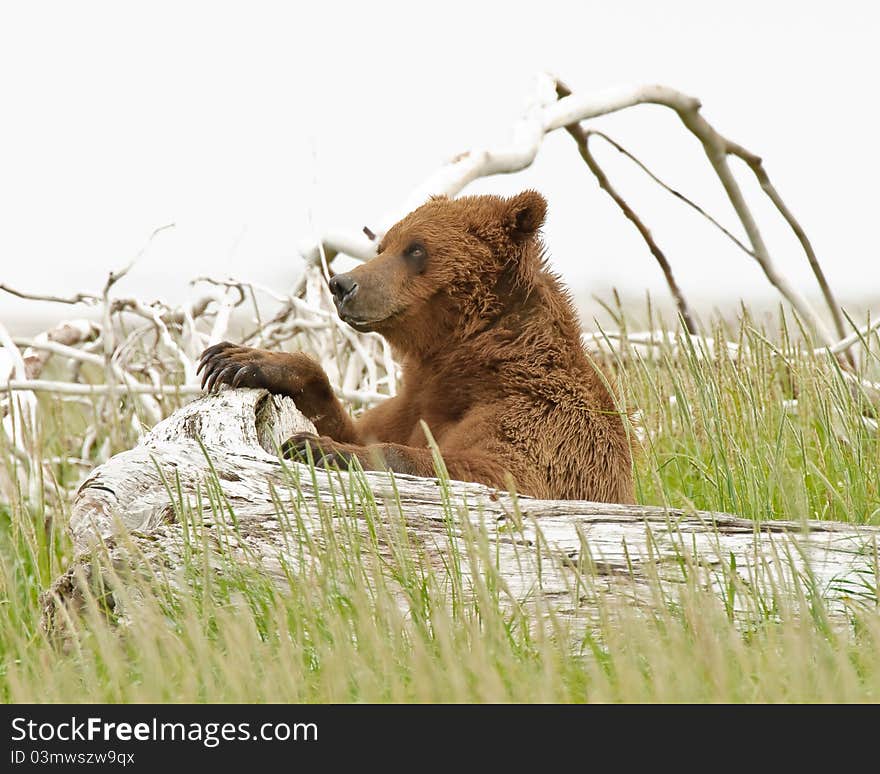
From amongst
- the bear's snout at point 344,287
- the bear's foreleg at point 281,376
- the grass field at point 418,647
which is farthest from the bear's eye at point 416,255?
the grass field at point 418,647

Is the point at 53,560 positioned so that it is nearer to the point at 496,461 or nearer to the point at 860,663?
the point at 496,461

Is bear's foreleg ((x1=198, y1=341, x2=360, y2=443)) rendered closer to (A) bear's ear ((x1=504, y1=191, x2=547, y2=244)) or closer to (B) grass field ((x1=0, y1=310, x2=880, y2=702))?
(A) bear's ear ((x1=504, y1=191, x2=547, y2=244))

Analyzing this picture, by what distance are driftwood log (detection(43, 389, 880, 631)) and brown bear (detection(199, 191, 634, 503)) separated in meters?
0.50

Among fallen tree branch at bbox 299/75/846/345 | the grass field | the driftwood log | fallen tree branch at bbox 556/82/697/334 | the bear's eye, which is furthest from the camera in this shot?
fallen tree branch at bbox 556/82/697/334

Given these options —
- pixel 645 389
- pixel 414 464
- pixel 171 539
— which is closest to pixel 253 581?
pixel 171 539

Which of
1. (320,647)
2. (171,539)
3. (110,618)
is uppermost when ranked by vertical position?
(171,539)

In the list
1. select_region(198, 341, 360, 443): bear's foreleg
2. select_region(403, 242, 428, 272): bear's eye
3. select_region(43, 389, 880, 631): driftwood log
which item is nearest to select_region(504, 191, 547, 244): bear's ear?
select_region(403, 242, 428, 272): bear's eye

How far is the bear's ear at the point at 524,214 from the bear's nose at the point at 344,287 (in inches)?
24.5

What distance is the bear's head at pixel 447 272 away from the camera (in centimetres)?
411

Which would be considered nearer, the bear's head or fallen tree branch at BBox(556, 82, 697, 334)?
the bear's head

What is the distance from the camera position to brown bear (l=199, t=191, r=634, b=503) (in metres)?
4.02

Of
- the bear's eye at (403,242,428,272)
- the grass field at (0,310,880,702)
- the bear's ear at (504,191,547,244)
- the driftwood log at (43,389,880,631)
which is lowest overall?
the grass field at (0,310,880,702)

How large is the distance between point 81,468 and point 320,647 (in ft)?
14.2

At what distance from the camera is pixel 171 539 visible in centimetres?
330
